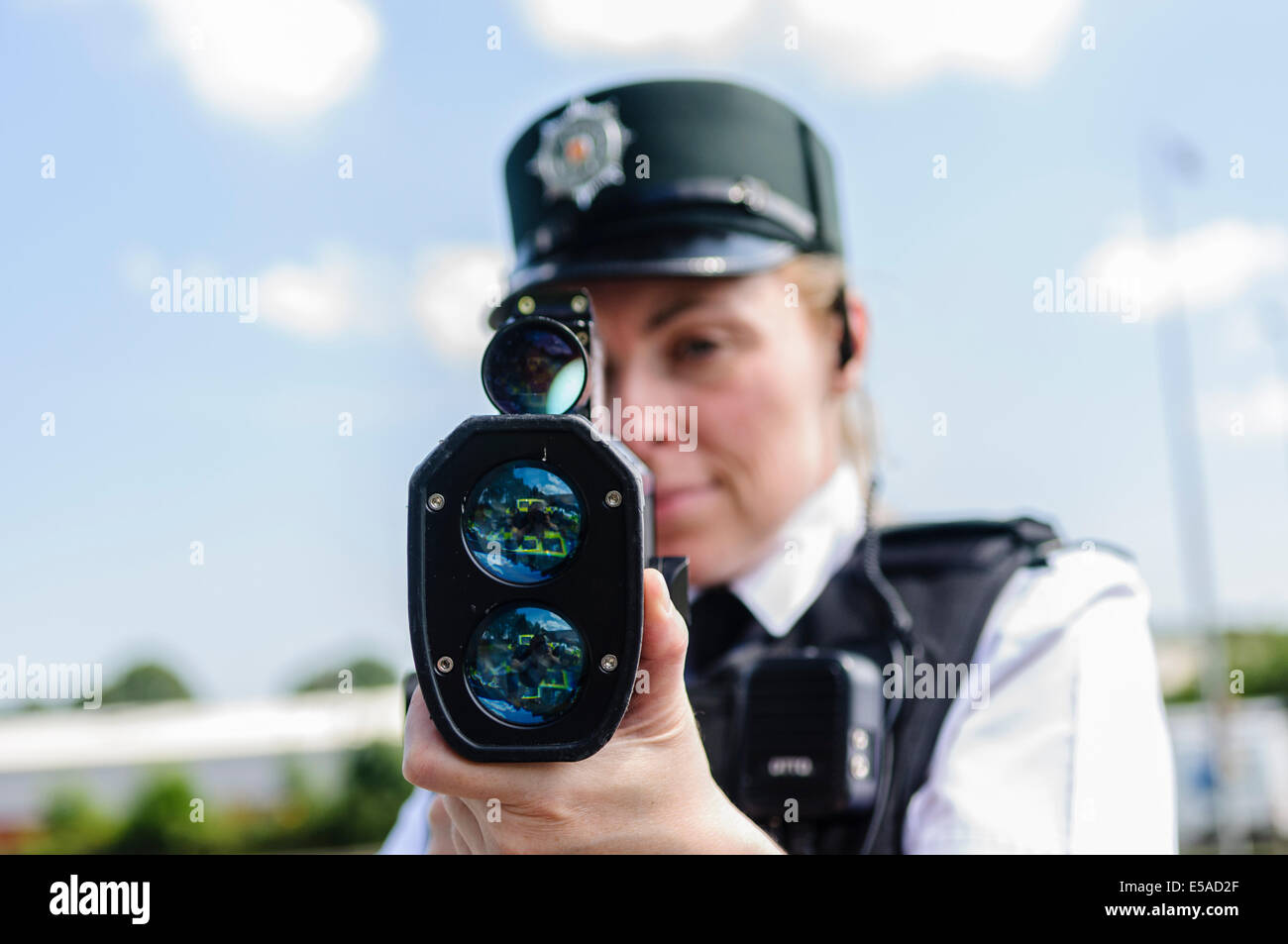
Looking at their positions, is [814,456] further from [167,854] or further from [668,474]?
[167,854]

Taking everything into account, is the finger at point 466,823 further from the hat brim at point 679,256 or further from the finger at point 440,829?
the hat brim at point 679,256

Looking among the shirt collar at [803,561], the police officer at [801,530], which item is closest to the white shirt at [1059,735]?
the police officer at [801,530]

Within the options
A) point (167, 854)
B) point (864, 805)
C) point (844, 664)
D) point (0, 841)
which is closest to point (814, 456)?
point (844, 664)

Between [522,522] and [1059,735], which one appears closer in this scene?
[522,522]

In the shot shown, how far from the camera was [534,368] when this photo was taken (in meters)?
1.30

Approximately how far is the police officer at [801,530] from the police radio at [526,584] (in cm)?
28

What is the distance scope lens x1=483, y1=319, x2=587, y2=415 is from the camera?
1.28m

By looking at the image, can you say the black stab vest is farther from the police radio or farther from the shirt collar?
the police radio

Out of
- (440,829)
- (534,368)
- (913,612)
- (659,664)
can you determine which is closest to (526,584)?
(659,664)

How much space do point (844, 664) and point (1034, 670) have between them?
12.2 inches

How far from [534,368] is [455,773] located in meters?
0.47

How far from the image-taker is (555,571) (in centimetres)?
115
